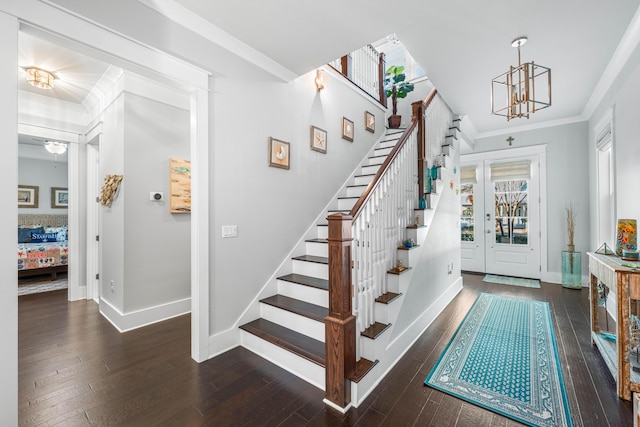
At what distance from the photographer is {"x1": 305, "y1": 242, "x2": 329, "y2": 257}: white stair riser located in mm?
3317

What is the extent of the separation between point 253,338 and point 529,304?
372 centimetres

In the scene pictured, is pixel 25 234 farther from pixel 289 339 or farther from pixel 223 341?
pixel 289 339

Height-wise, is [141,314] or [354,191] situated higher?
[354,191]

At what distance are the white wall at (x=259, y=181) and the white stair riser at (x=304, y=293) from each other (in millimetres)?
204

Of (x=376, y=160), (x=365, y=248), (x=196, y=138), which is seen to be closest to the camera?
(x=365, y=248)

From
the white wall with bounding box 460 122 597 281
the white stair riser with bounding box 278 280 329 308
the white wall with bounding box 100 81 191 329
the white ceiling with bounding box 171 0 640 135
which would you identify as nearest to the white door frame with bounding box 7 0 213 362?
the white ceiling with bounding box 171 0 640 135

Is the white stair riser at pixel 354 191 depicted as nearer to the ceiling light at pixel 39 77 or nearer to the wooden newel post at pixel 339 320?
the wooden newel post at pixel 339 320

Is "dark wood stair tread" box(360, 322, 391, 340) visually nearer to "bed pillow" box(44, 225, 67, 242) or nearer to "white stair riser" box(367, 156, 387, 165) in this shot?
"white stair riser" box(367, 156, 387, 165)

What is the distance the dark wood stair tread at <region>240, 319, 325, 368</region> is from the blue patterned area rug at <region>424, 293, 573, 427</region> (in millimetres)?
877

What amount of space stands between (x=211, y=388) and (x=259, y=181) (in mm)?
1853

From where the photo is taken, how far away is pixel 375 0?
6.78ft

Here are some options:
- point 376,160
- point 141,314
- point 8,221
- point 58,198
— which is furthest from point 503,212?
point 58,198

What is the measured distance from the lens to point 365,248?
2205mm

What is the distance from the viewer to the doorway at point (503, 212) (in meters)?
5.32
